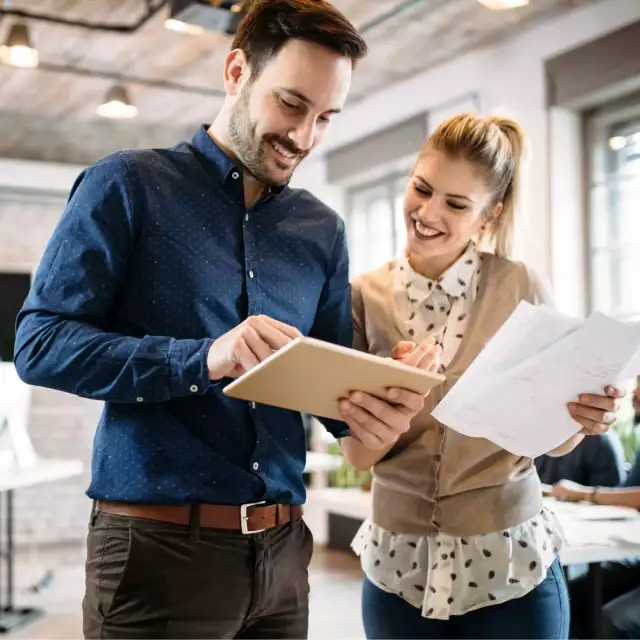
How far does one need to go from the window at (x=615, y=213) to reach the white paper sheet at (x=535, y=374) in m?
3.12

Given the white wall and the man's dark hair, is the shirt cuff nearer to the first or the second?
the man's dark hair

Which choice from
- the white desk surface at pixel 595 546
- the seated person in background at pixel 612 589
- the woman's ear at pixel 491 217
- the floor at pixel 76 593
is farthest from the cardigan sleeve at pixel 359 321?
the floor at pixel 76 593

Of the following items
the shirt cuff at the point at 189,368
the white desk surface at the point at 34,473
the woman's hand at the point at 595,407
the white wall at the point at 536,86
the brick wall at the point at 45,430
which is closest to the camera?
the shirt cuff at the point at 189,368

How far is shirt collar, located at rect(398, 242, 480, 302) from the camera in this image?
1.82m

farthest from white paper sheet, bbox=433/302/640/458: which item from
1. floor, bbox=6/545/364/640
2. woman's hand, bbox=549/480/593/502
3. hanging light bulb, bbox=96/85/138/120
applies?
hanging light bulb, bbox=96/85/138/120

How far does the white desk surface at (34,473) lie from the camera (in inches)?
142

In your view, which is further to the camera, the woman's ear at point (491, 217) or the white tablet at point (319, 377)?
the woman's ear at point (491, 217)

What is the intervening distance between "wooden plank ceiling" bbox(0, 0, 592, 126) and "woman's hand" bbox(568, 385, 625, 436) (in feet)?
10.6

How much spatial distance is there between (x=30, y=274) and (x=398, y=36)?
333 cm

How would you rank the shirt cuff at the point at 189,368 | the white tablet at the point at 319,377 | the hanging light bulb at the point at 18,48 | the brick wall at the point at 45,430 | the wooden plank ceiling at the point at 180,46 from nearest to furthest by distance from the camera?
the white tablet at the point at 319,377
the shirt cuff at the point at 189,368
the hanging light bulb at the point at 18,48
the wooden plank ceiling at the point at 180,46
the brick wall at the point at 45,430

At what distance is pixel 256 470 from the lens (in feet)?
4.38

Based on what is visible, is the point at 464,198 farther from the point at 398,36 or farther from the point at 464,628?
the point at 398,36

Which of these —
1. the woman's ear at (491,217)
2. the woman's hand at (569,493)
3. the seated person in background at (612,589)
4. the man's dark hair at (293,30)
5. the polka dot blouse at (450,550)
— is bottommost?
the seated person in background at (612,589)

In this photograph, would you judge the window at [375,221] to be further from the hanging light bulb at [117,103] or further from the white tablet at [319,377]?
the white tablet at [319,377]
